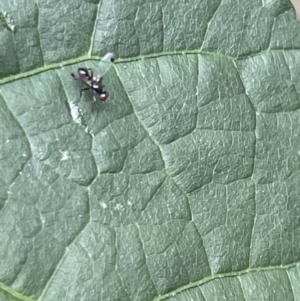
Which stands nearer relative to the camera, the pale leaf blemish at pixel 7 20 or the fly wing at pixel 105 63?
the pale leaf blemish at pixel 7 20

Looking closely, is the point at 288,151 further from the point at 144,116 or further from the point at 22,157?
the point at 22,157

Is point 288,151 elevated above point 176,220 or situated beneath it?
elevated above

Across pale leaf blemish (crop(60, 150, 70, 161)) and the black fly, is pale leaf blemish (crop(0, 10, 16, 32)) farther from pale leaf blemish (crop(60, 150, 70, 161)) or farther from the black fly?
pale leaf blemish (crop(60, 150, 70, 161))

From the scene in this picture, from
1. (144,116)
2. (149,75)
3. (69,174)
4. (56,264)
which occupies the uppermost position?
(149,75)

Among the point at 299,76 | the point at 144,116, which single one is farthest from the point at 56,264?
the point at 299,76

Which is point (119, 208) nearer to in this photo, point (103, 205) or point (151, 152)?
point (103, 205)

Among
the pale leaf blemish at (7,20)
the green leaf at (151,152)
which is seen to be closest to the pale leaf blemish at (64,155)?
the green leaf at (151,152)

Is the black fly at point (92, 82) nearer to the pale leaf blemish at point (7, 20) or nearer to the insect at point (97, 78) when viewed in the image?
the insect at point (97, 78)
